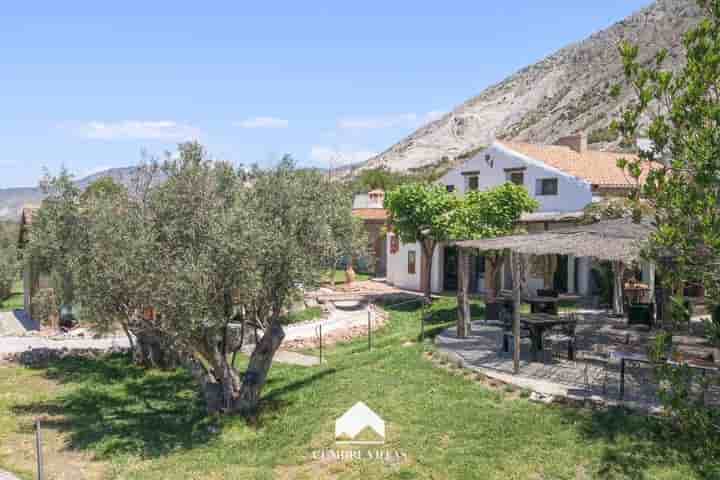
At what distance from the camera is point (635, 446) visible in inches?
352

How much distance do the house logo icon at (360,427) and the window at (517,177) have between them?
1931 centimetres

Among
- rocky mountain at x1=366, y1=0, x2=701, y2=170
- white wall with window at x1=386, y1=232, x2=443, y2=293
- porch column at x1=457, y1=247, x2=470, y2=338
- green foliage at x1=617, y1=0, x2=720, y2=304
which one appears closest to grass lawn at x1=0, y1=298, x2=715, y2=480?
porch column at x1=457, y1=247, x2=470, y2=338

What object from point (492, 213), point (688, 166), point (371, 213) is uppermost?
point (371, 213)

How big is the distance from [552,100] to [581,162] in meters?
74.8

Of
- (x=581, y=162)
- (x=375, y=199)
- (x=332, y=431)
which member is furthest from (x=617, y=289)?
(x=375, y=199)

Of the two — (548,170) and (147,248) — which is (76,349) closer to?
(147,248)

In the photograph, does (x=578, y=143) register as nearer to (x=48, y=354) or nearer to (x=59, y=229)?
(x=59, y=229)

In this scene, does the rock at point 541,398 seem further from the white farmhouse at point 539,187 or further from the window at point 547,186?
the window at point 547,186

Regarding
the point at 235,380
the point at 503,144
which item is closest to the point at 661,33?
the point at 503,144

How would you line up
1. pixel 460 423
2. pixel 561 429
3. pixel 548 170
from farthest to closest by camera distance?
pixel 548 170 → pixel 460 423 → pixel 561 429

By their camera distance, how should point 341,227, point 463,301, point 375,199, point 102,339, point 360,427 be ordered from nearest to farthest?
point 360,427 < point 341,227 < point 463,301 < point 102,339 < point 375,199

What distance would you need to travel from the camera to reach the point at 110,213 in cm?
1291

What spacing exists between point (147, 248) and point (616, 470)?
27.4 ft

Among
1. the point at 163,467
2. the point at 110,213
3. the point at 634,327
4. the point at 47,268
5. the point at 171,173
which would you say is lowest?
the point at 163,467
